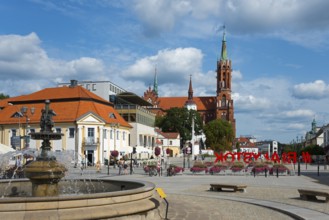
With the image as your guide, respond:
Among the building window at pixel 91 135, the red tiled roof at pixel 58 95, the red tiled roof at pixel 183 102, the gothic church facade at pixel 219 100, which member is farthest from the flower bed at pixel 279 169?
the red tiled roof at pixel 183 102

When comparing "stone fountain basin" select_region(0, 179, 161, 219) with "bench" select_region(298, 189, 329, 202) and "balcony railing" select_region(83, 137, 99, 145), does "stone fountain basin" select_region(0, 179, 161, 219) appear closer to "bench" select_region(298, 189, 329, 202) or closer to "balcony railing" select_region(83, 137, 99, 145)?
"bench" select_region(298, 189, 329, 202)

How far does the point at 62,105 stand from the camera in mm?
63938

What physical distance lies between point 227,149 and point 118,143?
214ft

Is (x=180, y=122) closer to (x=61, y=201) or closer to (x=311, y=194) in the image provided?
(x=311, y=194)

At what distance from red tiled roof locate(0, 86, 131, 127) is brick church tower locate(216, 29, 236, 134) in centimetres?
10047

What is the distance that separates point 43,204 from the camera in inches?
394

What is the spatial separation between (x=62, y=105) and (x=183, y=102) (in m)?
120

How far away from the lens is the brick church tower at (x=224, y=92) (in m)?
163

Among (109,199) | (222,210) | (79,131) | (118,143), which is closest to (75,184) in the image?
(222,210)

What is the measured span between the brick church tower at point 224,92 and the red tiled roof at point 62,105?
100m

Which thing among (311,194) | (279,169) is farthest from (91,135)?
(311,194)

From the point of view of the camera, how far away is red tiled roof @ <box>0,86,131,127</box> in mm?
61906

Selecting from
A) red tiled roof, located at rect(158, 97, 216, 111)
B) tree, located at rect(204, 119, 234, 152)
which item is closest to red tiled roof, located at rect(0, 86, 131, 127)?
tree, located at rect(204, 119, 234, 152)

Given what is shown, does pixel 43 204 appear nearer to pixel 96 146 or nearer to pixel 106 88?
pixel 96 146
